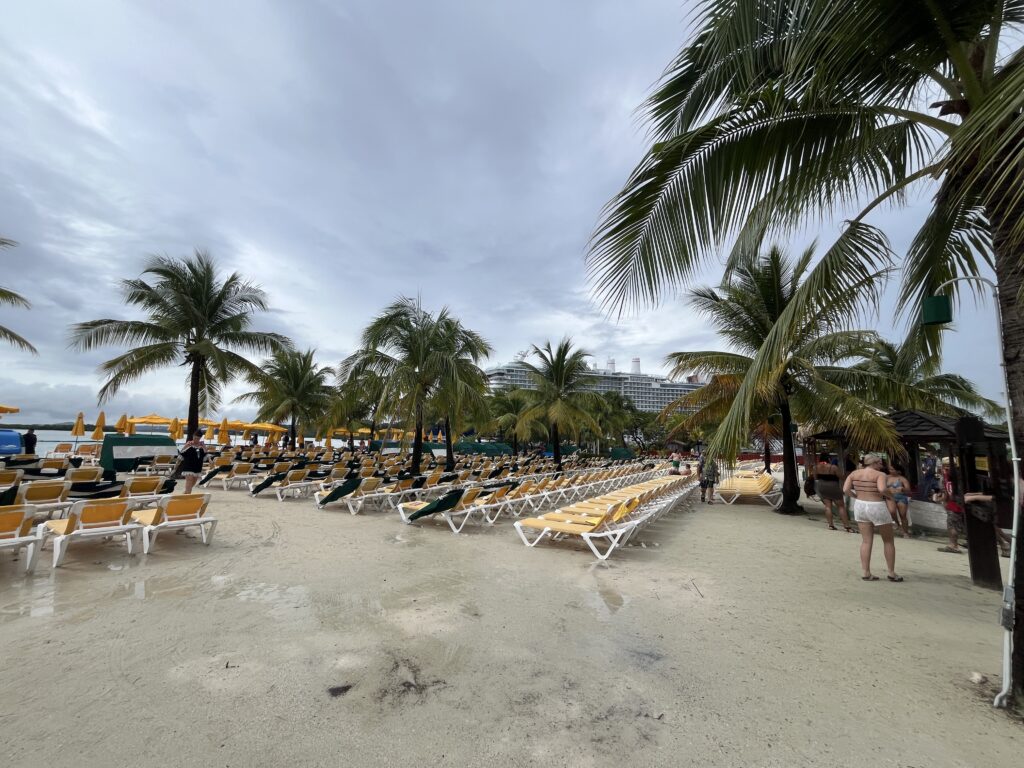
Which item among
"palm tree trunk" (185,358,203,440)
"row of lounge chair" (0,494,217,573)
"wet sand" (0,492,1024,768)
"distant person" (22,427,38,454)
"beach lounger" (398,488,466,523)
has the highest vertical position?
"palm tree trunk" (185,358,203,440)

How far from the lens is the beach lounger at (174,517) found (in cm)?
574

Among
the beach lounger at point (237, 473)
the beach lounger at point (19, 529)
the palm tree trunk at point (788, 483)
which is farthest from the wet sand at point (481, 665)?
the beach lounger at point (237, 473)

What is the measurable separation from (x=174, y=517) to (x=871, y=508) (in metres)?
9.01

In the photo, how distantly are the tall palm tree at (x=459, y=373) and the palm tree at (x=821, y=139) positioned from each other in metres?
9.77

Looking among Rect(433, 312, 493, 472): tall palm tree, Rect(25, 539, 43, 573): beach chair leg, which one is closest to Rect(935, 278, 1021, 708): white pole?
Rect(25, 539, 43, 573): beach chair leg

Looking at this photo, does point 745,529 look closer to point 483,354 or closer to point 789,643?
point 789,643

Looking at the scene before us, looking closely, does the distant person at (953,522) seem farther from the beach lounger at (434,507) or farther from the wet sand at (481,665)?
the beach lounger at (434,507)

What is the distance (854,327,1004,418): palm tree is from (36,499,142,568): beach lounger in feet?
30.1

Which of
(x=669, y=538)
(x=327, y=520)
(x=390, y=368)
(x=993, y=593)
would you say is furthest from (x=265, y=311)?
(x=993, y=593)

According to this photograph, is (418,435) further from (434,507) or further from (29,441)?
(29,441)

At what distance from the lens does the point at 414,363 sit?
1355cm

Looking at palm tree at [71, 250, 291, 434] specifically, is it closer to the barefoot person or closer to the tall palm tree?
the tall palm tree

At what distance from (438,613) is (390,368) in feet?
32.9

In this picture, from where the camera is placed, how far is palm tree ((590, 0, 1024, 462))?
8.61 feet
